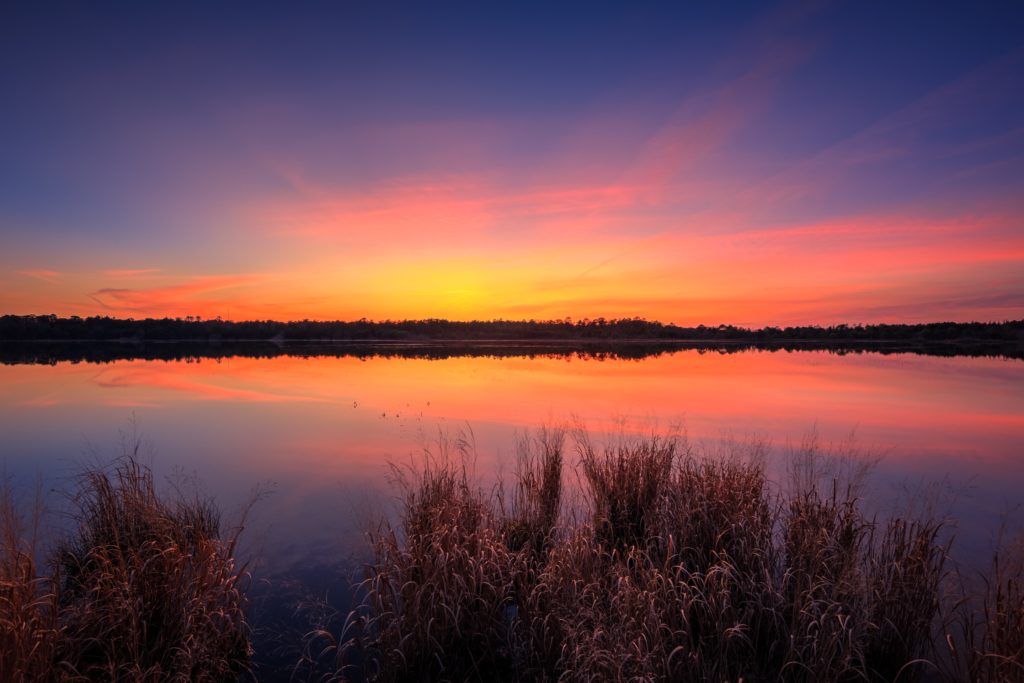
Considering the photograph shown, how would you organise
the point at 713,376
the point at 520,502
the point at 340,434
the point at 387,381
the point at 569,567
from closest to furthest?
the point at 569,567 < the point at 520,502 < the point at 340,434 < the point at 387,381 < the point at 713,376

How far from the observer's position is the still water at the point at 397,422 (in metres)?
8.30

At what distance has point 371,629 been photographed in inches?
181

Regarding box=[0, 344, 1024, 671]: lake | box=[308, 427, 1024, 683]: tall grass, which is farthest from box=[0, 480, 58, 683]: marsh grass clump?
box=[0, 344, 1024, 671]: lake

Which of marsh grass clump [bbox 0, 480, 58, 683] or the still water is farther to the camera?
the still water

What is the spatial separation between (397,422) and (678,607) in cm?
1151

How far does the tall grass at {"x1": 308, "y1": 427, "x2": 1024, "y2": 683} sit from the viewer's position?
349cm

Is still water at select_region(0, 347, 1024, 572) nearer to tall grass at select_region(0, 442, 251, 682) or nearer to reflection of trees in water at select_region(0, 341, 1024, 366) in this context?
tall grass at select_region(0, 442, 251, 682)

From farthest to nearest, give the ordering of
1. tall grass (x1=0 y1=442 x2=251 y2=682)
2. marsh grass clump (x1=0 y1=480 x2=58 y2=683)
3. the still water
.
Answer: the still water → tall grass (x1=0 y1=442 x2=251 y2=682) → marsh grass clump (x1=0 y1=480 x2=58 y2=683)

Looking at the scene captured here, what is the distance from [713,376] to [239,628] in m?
28.2

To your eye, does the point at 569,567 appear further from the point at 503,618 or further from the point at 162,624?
the point at 162,624

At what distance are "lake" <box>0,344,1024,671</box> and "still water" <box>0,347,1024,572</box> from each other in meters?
0.06

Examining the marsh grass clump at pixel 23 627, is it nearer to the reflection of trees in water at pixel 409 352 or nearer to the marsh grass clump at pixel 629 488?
the marsh grass clump at pixel 629 488

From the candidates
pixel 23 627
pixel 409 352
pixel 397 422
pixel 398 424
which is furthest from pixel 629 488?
pixel 409 352

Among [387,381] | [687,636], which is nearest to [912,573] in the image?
[687,636]
